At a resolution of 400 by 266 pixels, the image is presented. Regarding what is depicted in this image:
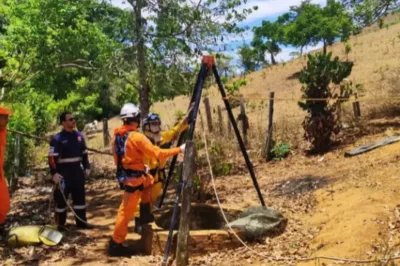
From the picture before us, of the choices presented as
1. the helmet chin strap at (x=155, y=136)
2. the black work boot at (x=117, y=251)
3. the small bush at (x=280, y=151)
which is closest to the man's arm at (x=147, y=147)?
the helmet chin strap at (x=155, y=136)

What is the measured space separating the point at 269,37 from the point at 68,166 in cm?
5041

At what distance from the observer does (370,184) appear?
717 cm

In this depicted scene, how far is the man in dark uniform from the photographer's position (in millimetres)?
7223

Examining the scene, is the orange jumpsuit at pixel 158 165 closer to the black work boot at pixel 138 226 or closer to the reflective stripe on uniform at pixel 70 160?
the black work boot at pixel 138 226

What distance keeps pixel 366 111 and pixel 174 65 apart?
21.5 feet

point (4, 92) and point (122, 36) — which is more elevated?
point (122, 36)

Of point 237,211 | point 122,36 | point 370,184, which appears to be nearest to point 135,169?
point 237,211

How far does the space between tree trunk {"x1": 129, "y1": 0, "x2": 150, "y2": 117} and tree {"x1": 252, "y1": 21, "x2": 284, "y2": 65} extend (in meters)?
43.3

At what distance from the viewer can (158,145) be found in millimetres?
6828

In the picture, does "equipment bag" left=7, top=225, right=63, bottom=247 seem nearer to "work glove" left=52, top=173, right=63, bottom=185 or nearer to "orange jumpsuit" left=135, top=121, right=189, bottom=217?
"work glove" left=52, top=173, right=63, bottom=185

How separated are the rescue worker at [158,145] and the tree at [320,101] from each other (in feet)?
15.2

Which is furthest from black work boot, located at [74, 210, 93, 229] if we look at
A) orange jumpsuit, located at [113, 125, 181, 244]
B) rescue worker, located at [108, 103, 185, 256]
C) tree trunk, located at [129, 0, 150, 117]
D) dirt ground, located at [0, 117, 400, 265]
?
tree trunk, located at [129, 0, 150, 117]

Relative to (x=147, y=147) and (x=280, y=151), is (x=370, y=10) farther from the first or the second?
(x=147, y=147)

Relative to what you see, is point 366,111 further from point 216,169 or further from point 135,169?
point 135,169
